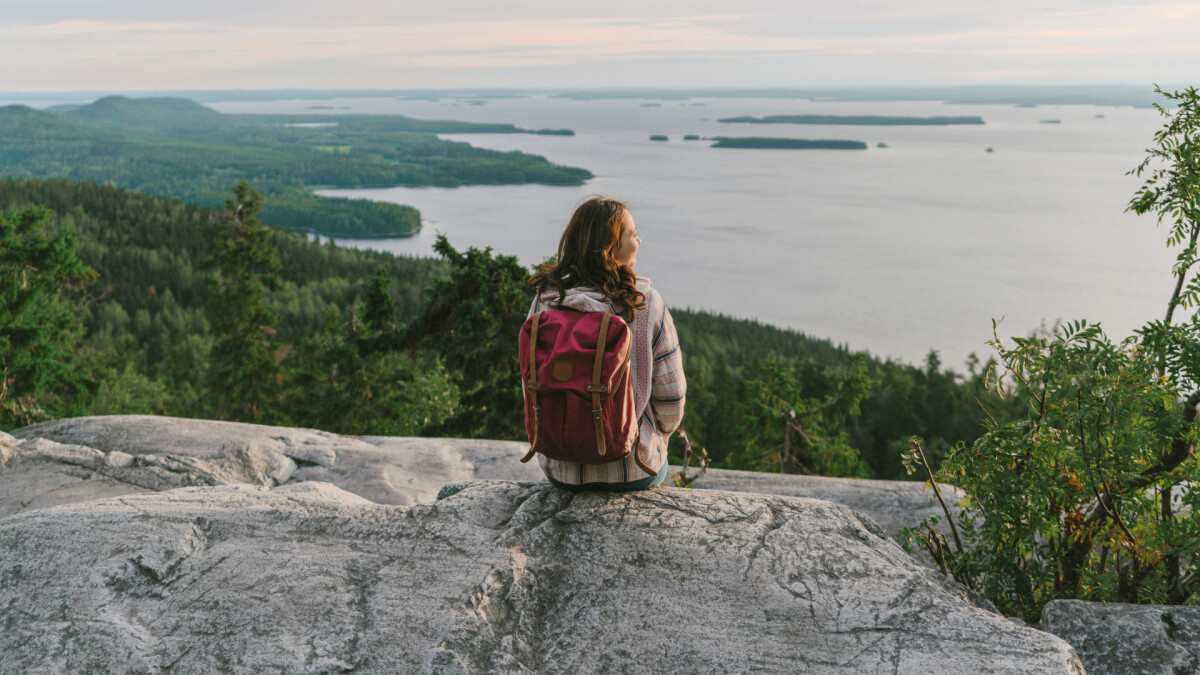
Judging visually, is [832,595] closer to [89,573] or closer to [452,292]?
[89,573]

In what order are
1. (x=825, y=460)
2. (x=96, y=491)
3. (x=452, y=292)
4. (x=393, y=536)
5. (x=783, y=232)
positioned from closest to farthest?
1. (x=393, y=536)
2. (x=96, y=491)
3. (x=452, y=292)
4. (x=825, y=460)
5. (x=783, y=232)

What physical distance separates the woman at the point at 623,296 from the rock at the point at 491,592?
0.72 metres

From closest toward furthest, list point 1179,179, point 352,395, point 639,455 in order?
point 639,455
point 1179,179
point 352,395

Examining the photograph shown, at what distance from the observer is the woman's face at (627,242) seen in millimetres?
4383

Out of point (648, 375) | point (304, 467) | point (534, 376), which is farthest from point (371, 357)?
point (534, 376)

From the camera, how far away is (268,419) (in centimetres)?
3169

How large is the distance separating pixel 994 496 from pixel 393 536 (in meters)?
4.01

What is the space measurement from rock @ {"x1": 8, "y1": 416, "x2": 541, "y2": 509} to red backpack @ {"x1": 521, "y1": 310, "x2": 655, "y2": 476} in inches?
193

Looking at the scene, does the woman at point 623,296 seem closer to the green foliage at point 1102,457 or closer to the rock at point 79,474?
the green foliage at point 1102,457

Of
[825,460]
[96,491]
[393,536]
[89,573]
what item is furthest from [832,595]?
[825,460]

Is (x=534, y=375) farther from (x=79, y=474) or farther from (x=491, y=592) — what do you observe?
(x=79, y=474)

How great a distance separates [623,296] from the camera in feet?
14.1

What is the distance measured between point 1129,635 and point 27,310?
24.9 meters

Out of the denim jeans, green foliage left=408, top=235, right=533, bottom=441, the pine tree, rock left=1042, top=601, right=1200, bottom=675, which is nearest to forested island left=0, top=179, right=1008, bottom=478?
green foliage left=408, top=235, right=533, bottom=441
